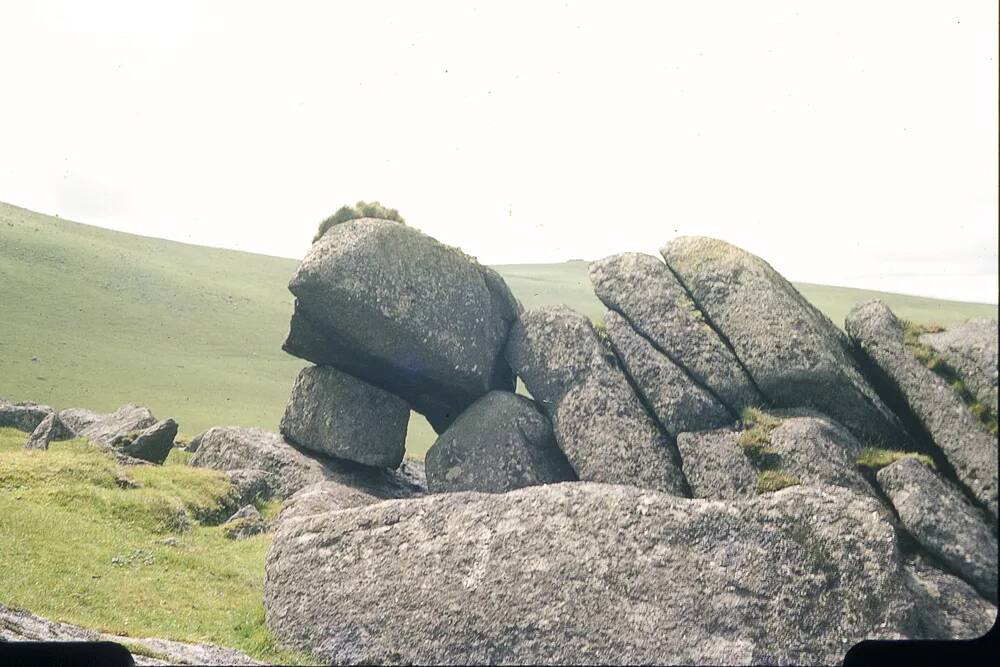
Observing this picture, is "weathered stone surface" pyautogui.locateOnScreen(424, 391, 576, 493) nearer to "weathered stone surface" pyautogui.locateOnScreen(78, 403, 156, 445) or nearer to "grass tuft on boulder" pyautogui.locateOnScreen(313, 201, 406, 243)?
"grass tuft on boulder" pyautogui.locateOnScreen(313, 201, 406, 243)

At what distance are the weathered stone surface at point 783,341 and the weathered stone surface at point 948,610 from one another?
2.26 metres

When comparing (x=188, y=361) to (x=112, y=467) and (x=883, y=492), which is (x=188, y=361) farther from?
(x=883, y=492)

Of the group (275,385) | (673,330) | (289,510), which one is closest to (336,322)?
(275,385)

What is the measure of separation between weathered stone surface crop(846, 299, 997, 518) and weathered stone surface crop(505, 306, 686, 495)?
4.90 meters

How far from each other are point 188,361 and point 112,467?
13.3 feet

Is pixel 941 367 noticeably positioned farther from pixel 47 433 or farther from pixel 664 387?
pixel 47 433

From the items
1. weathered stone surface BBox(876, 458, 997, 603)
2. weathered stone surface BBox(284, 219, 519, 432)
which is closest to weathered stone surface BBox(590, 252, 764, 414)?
weathered stone surface BBox(284, 219, 519, 432)

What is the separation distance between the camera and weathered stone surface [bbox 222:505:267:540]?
1697 cm

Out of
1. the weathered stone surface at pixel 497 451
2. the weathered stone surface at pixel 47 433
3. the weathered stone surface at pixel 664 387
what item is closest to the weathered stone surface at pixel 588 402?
the weathered stone surface at pixel 664 387

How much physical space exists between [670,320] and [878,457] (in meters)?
5.13

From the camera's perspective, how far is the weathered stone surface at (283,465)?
20.9 metres

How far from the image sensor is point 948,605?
10.6m

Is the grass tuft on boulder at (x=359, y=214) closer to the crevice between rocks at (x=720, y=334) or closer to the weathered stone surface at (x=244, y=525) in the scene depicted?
the crevice between rocks at (x=720, y=334)

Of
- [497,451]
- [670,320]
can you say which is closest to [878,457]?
[670,320]
